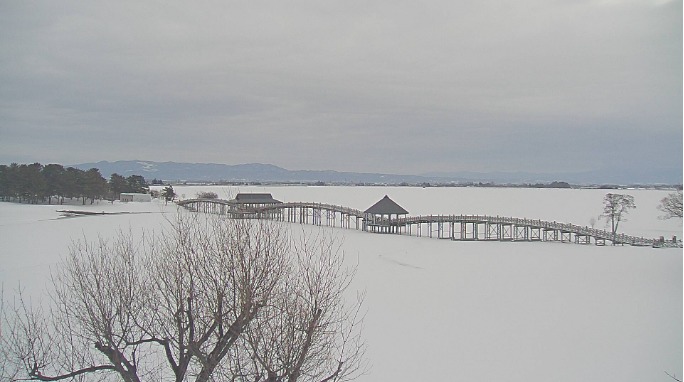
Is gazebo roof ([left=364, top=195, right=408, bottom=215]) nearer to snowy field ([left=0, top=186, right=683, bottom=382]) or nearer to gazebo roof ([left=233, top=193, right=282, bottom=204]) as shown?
snowy field ([left=0, top=186, right=683, bottom=382])

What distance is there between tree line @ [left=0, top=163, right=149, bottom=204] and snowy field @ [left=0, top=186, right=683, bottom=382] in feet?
109

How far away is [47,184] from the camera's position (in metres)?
63.1

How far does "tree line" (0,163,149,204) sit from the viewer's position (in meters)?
61.5

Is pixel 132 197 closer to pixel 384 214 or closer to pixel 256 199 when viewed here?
pixel 256 199

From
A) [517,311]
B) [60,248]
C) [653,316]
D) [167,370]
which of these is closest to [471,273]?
[517,311]

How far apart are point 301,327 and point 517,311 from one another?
37.5 ft

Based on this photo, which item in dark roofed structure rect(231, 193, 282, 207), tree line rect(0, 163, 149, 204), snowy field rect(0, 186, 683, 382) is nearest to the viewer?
snowy field rect(0, 186, 683, 382)

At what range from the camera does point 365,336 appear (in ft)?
45.8

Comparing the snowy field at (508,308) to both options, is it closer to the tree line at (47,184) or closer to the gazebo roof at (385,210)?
the gazebo roof at (385,210)

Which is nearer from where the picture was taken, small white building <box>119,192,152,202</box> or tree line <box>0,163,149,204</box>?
tree line <box>0,163,149,204</box>

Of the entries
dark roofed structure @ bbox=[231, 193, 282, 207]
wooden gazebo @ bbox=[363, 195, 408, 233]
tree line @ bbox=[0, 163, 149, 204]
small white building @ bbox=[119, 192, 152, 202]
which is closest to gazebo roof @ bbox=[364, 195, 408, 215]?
wooden gazebo @ bbox=[363, 195, 408, 233]

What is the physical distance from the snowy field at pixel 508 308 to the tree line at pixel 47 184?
33.2 m

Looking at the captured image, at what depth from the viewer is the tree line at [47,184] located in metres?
61.5

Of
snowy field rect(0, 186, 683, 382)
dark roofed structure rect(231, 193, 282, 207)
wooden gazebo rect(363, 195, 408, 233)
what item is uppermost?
dark roofed structure rect(231, 193, 282, 207)
